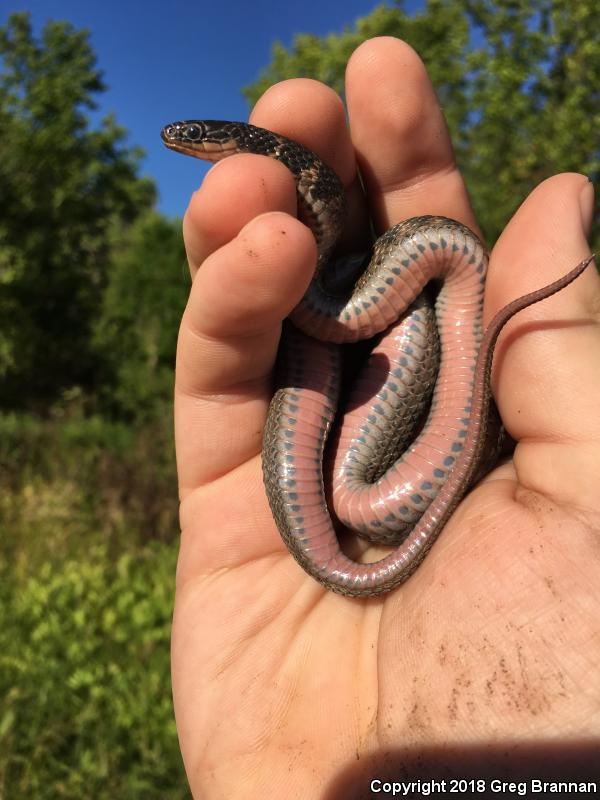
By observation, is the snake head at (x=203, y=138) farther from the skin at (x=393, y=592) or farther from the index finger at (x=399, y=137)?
the index finger at (x=399, y=137)

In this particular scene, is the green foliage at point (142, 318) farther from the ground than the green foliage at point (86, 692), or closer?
farther from the ground

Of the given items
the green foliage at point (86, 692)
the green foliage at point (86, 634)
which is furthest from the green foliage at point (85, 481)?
the green foliage at point (86, 692)

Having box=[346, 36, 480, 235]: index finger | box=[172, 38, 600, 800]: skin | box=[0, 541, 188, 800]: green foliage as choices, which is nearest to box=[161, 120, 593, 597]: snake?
box=[172, 38, 600, 800]: skin

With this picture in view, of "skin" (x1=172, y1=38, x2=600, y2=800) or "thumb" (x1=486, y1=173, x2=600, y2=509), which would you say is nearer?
"skin" (x1=172, y1=38, x2=600, y2=800)

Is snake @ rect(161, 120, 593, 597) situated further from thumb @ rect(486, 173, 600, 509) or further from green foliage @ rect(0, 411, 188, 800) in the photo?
green foliage @ rect(0, 411, 188, 800)

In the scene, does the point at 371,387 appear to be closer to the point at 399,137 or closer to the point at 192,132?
the point at 399,137

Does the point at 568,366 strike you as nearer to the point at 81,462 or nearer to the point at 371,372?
the point at 371,372
